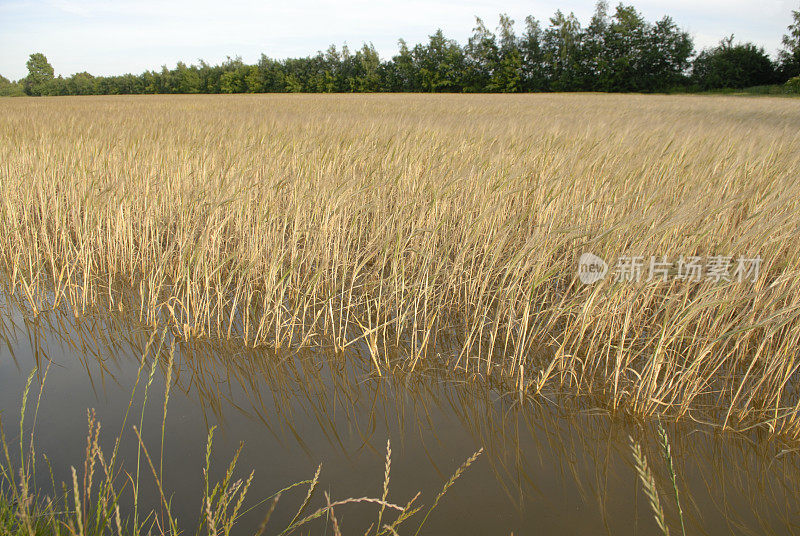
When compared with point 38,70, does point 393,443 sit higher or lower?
lower

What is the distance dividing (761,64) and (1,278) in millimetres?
38499

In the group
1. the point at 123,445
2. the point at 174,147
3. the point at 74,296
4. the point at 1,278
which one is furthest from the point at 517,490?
the point at 174,147

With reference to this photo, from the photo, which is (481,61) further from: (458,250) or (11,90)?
(11,90)

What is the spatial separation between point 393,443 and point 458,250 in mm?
1236

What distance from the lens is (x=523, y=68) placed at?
3438 cm

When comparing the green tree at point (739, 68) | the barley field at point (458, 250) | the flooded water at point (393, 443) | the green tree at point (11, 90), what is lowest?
the flooded water at point (393, 443)

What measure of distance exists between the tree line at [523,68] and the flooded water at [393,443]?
33.3 meters

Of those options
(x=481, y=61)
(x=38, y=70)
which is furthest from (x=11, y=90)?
(x=481, y=61)

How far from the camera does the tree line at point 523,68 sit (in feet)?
98.1

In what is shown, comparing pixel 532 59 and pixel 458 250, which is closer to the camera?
pixel 458 250

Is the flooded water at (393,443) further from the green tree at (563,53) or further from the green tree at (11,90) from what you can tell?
the green tree at (11,90)

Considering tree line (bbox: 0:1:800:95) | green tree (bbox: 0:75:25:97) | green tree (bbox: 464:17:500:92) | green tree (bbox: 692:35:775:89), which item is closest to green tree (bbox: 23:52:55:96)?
green tree (bbox: 0:75:25:97)

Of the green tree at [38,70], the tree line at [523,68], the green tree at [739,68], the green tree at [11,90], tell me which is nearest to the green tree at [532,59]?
the tree line at [523,68]

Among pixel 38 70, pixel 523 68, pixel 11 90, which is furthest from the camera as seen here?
pixel 38 70
